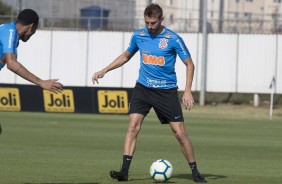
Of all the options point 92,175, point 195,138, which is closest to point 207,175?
point 92,175

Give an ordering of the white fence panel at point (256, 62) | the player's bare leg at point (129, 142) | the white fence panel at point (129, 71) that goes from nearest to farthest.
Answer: the player's bare leg at point (129, 142)
the white fence panel at point (256, 62)
the white fence panel at point (129, 71)

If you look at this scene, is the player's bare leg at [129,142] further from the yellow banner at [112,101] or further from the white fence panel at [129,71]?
Result: the white fence panel at [129,71]

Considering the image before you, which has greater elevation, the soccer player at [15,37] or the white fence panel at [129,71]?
the soccer player at [15,37]

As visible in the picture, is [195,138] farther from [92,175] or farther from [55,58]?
[55,58]

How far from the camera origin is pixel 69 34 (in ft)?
156

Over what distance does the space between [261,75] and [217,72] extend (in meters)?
2.24

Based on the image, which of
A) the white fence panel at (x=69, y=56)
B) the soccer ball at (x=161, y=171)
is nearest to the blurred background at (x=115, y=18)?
the white fence panel at (x=69, y=56)

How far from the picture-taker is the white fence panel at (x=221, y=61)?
4531 centimetres

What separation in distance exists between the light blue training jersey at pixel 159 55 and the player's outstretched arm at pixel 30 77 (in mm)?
2607

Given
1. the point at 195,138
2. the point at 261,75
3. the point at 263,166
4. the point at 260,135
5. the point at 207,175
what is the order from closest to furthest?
the point at 207,175 < the point at 263,166 < the point at 195,138 < the point at 260,135 < the point at 261,75

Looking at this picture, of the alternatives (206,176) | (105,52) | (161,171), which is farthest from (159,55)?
(105,52)

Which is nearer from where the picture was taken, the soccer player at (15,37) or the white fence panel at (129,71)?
the soccer player at (15,37)

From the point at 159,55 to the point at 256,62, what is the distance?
3295 centimetres

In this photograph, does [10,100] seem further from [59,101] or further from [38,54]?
[38,54]
